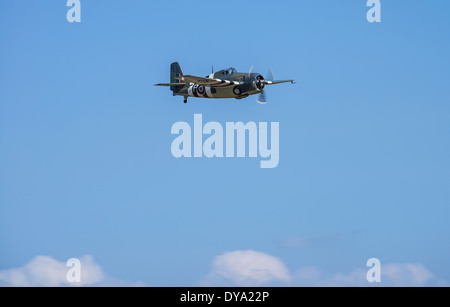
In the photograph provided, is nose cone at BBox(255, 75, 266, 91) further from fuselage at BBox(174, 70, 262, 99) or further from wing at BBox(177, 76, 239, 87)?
wing at BBox(177, 76, 239, 87)

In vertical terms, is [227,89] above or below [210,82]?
below

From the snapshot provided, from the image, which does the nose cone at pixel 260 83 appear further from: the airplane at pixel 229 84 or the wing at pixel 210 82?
the wing at pixel 210 82

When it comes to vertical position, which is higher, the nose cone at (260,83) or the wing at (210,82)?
the wing at (210,82)

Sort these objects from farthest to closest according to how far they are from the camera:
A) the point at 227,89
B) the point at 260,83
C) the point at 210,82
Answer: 1. the point at 227,89
2. the point at 210,82
3. the point at 260,83

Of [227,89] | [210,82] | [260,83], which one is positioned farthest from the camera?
[227,89]

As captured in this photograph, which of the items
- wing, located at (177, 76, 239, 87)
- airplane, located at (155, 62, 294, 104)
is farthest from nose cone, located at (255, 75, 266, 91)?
wing, located at (177, 76, 239, 87)

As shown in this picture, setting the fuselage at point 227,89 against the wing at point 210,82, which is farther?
the wing at point 210,82

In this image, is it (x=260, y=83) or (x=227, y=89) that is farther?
(x=227, y=89)

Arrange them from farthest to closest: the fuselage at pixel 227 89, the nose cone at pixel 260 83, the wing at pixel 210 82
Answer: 1. the wing at pixel 210 82
2. the fuselage at pixel 227 89
3. the nose cone at pixel 260 83

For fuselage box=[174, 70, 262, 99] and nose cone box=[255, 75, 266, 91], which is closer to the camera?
nose cone box=[255, 75, 266, 91]

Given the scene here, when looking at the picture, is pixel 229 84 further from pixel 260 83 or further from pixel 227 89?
pixel 260 83

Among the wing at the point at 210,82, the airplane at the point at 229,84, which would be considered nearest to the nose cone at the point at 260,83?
the airplane at the point at 229,84

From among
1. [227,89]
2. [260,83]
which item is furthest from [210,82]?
[260,83]
